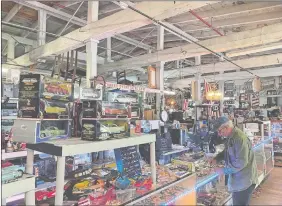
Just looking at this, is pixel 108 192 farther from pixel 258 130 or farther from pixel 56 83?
pixel 258 130

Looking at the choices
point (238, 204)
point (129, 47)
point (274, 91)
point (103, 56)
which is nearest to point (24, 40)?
point (103, 56)

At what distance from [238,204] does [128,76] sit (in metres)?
9.33

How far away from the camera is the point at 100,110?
2.16 metres

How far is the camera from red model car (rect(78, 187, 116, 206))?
2156 millimetres

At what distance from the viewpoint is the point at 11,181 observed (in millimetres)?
1533

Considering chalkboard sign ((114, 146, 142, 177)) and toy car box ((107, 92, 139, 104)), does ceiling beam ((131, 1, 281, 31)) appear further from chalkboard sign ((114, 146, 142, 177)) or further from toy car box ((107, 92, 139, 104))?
chalkboard sign ((114, 146, 142, 177))


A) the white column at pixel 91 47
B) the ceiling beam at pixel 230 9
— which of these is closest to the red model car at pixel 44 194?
the white column at pixel 91 47

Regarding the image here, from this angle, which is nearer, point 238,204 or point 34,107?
point 34,107

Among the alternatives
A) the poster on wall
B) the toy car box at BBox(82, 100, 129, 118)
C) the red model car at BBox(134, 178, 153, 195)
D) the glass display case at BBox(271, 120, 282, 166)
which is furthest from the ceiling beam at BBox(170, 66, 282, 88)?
the toy car box at BBox(82, 100, 129, 118)

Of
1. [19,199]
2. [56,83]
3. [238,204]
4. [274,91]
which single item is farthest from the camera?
[274,91]

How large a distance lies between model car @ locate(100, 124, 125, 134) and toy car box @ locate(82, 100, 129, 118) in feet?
0.29

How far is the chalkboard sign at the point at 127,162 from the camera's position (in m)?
2.86

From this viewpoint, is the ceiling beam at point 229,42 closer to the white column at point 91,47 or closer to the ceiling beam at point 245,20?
the ceiling beam at point 245,20

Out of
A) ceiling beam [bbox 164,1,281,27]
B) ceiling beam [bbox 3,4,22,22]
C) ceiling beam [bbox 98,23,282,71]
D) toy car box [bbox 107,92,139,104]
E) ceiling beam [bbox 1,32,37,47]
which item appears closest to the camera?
toy car box [bbox 107,92,139,104]
